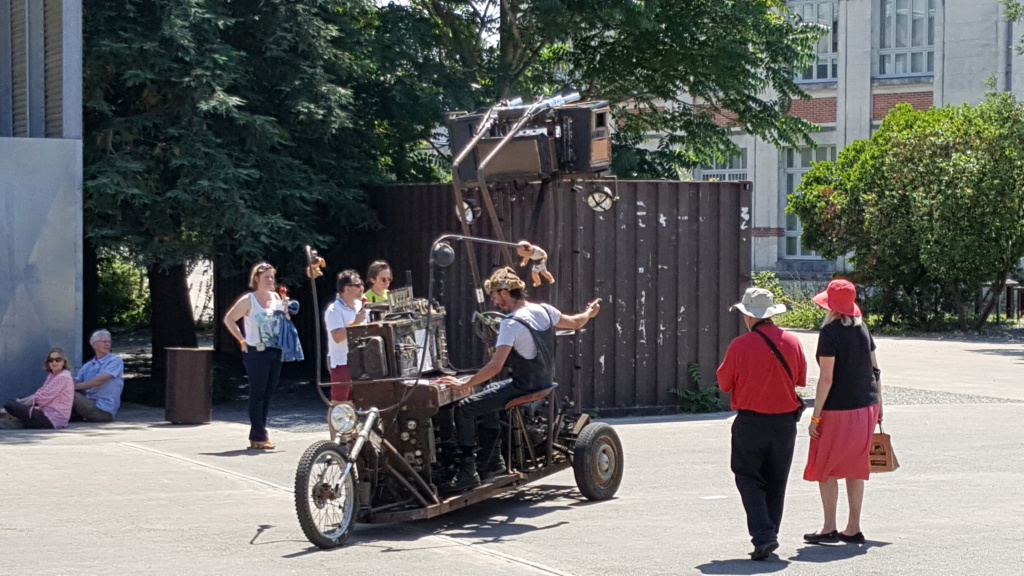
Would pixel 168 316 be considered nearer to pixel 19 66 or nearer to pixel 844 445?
pixel 19 66

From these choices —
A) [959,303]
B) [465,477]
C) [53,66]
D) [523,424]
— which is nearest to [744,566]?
[465,477]

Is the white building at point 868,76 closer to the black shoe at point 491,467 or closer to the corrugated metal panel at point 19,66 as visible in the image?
the corrugated metal panel at point 19,66

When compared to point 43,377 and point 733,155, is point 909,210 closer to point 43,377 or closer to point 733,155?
point 733,155

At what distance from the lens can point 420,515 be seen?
8.27 meters

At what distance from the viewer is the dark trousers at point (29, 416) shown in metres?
13.2

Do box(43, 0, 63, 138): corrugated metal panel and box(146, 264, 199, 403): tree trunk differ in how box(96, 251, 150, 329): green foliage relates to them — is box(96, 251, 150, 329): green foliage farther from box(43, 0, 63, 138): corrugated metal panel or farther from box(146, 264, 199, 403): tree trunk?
box(43, 0, 63, 138): corrugated metal panel

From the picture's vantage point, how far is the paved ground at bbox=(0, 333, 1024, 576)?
24.7 feet

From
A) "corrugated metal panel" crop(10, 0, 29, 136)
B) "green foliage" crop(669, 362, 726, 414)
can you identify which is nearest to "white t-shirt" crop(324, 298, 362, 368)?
"green foliage" crop(669, 362, 726, 414)

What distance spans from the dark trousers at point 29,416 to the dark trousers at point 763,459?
8.05 metres

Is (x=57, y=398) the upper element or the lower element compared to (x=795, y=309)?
lower

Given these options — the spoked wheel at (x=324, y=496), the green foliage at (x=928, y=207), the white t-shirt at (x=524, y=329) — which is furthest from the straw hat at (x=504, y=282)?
the green foliage at (x=928, y=207)

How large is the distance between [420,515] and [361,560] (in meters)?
0.70

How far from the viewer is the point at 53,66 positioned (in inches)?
588

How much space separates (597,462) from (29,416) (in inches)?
260
